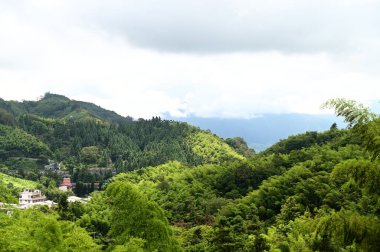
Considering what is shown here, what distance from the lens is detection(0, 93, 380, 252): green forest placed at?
19.8ft

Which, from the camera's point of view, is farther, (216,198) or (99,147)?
(99,147)

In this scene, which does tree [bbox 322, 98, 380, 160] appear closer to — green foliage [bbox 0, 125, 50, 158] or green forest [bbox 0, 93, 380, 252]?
green forest [bbox 0, 93, 380, 252]

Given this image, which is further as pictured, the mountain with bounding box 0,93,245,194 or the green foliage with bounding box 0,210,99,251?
the mountain with bounding box 0,93,245,194

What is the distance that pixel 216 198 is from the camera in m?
33.5

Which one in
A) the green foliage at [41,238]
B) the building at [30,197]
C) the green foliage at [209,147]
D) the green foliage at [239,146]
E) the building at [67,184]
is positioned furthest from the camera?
the green foliage at [239,146]

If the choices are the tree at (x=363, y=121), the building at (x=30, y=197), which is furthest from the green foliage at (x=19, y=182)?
the tree at (x=363, y=121)

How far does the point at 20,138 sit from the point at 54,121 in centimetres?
2310

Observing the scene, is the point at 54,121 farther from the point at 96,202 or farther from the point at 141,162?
the point at 96,202

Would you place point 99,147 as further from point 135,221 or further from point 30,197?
point 135,221

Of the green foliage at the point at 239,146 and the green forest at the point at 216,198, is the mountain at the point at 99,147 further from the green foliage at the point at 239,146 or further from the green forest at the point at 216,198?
the green forest at the point at 216,198

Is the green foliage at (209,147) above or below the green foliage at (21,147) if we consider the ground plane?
above

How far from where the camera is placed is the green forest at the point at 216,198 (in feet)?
19.8

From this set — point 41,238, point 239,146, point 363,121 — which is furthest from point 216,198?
point 239,146

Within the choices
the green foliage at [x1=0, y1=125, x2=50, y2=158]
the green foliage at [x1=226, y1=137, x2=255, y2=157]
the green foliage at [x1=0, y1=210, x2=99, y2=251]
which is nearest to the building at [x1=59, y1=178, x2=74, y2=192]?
the green foliage at [x1=0, y1=125, x2=50, y2=158]
